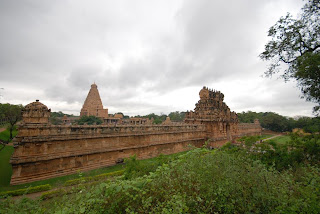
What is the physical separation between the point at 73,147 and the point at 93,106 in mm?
38461

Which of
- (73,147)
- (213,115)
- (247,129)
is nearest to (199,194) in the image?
(73,147)

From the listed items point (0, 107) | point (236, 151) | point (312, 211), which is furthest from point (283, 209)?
point (0, 107)

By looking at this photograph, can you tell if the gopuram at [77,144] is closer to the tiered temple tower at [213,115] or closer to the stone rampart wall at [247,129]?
the tiered temple tower at [213,115]

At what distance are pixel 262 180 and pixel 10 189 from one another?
497 inches

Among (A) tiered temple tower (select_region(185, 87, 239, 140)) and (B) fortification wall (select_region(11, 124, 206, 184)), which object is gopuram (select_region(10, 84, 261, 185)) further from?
(A) tiered temple tower (select_region(185, 87, 239, 140))

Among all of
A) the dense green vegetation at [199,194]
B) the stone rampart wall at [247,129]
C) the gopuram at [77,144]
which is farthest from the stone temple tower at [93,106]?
the dense green vegetation at [199,194]

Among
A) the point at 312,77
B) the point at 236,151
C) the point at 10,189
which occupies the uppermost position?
the point at 312,77

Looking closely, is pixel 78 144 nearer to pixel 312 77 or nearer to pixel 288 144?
pixel 288 144

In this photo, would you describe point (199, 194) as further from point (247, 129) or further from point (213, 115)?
point (247, 129)

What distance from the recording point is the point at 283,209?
9.55 feet

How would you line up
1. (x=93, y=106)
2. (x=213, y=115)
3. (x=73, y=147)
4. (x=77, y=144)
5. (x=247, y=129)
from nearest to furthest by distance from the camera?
(x=73, y=147), (x=77, y=144), (x=213, y=115), (x=247, y=129), (x=93, y=106)

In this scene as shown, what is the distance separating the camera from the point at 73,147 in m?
11.5

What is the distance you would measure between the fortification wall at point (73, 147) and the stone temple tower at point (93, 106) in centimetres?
3517

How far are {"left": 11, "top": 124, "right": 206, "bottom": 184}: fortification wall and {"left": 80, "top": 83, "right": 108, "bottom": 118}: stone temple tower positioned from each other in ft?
115
